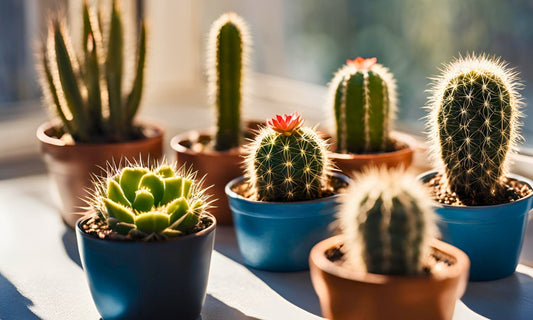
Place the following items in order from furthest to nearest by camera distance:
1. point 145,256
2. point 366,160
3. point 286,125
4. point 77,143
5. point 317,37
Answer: point 317,37
point 77,143
point 366,160
point 286,125
point 145,256

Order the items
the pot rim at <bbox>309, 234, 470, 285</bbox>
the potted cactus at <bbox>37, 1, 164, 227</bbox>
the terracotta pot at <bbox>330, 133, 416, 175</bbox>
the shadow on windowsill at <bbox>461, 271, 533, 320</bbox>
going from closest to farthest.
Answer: the pot rim at <bbox>309, 234, 470, 285</bbox> → the shadow on windowsill at <bbox>461, 271, 533, 320</bbox> → the terracotta pot at <bbox>330, 133, 416, 175</bbox> → the potted cactus at <bbox>37, 1, 164, 227</bbox>

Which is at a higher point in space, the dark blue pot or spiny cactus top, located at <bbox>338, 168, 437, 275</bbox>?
spiny cactus top, located at <bbox>338, 168, 437, 275</bbox>

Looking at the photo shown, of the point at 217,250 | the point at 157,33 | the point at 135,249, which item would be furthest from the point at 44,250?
the point at 157,33

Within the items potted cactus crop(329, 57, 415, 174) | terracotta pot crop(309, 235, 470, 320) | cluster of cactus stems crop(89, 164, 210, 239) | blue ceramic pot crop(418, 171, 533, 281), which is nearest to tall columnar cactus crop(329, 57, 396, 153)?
potted cactus crop(329, 57, 415, 174)

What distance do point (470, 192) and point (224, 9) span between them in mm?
1332

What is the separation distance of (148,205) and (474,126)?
1.90ft

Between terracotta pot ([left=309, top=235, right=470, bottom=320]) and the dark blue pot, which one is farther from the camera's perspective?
the dark blue pot

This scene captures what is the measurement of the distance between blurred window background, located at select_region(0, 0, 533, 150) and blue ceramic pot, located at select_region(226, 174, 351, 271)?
0.64m

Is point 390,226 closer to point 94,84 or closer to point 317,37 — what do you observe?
point 94,84

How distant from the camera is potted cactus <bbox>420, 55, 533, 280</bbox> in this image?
3.78ft

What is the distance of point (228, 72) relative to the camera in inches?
59.3

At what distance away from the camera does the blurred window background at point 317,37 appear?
166 centimetres

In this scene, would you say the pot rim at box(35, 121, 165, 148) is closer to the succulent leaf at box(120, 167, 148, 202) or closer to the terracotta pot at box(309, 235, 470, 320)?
the succulent leaf at box(120, 167, 148, 202)

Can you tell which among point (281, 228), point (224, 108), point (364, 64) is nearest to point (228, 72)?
point (224, 108)
